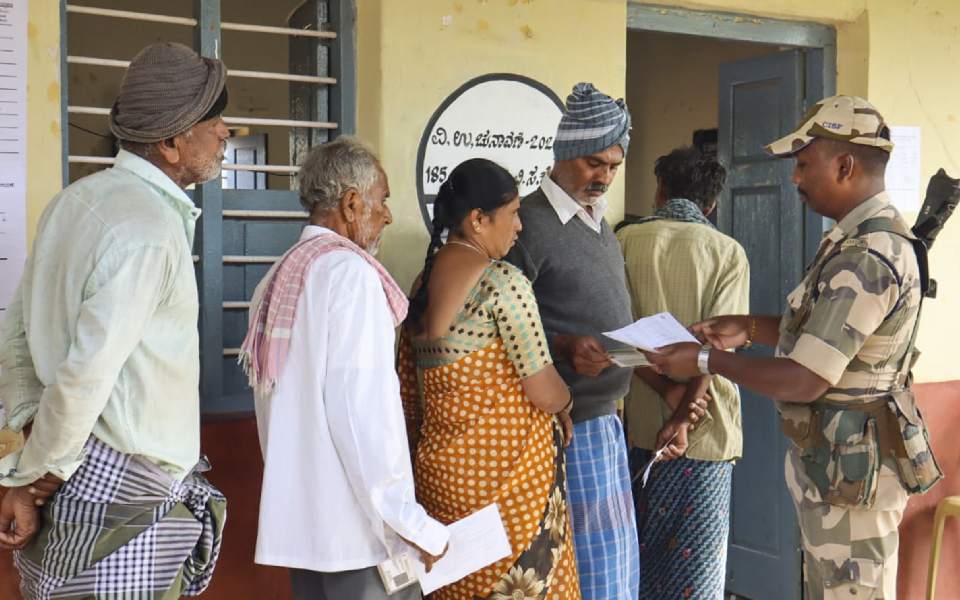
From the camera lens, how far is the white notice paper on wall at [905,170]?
447cm

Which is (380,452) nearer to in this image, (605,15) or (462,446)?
(462,446)

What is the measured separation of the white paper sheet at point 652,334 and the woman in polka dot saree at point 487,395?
0.25m

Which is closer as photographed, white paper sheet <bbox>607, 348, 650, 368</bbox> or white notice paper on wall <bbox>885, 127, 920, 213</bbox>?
white paper sheet <bbox>607, 348, 650, 368</bbox>

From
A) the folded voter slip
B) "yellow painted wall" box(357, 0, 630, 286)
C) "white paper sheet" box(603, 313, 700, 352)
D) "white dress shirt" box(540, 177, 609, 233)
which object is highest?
"yellow painted wall" box(357, 0, 630, 286)

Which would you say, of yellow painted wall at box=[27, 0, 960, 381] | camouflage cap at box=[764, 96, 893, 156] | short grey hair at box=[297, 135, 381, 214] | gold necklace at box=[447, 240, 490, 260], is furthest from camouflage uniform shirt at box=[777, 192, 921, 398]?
yellow painted wall at box=[27, 0, 960, 381]

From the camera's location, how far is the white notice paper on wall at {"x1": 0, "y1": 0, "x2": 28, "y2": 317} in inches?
114

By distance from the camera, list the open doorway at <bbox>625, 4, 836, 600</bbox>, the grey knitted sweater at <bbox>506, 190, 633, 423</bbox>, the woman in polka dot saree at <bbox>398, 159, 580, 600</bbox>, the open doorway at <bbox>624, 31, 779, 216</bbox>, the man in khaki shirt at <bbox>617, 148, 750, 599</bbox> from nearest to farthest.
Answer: the woman in polka dot saree at <bbox>398, 159, 580, 600</bbox> < the grey knitted sweater at <bbox>506, 190, 633, 423</bbox> < the man in khaki shirt at <bbox>617, 148, 750, 599</bbox> < the open doorway at <bbox>625, 4, 836, 600</bbox> < the open doorway at <bbox>624, 31, 779, 216</bbox>

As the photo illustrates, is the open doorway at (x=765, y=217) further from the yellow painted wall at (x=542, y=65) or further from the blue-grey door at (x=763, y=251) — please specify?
the yellow painted wall at (x=542, y=65)

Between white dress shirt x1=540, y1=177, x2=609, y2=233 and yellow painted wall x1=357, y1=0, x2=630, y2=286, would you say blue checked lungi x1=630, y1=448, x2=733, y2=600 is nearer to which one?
white dress shirt x1=540, y1=177, x2=609, y2=233

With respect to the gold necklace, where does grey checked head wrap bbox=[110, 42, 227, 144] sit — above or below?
above

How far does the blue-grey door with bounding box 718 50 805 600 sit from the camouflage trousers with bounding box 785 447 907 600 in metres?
1.75

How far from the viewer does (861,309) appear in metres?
2.66

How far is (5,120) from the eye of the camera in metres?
2.91

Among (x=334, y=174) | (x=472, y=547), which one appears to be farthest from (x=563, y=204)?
(x=472, y=547)
